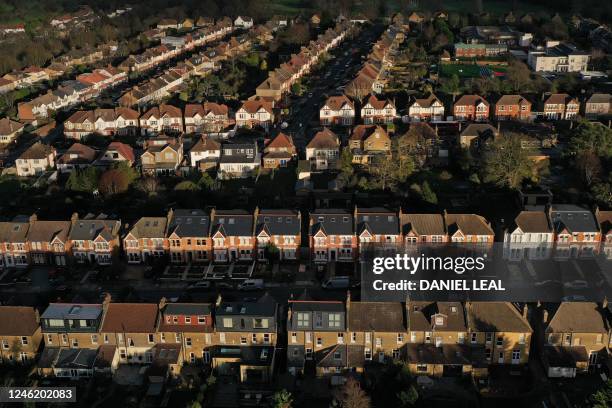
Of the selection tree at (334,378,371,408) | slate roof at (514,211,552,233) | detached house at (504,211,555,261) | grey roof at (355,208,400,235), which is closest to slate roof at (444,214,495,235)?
detached house at (504,211,555,261)

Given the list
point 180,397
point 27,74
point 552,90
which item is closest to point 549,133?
point 552,90

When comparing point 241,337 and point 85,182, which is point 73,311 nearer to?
point 241,337

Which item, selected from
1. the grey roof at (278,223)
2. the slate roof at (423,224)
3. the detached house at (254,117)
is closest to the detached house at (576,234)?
the slate roof at (423,224)

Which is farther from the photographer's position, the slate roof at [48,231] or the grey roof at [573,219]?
the slate roof at [48,231]

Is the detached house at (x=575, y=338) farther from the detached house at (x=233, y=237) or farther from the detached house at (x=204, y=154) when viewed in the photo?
the detached house at (x=204, y=154)

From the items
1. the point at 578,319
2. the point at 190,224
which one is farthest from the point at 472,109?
the point at 578,319

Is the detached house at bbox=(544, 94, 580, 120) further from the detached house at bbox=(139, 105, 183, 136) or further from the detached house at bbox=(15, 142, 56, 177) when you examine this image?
the detached house at bbox=(15, 142, 56, 177)
